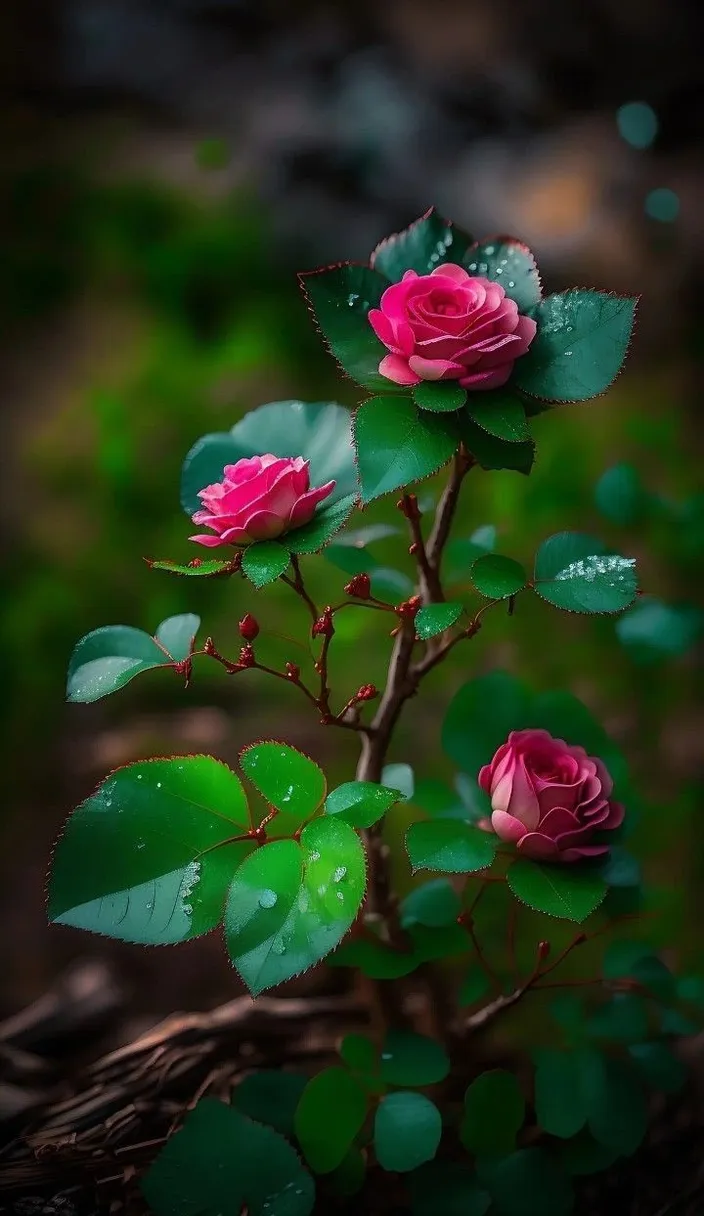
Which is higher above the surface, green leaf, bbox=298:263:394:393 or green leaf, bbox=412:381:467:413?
green leaf, bbox=298:263:394:393

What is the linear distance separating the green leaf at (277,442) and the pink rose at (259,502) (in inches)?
2.8

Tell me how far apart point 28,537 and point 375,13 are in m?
1.11

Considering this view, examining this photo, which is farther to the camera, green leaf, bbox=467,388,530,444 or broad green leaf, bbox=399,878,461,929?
broad green leaf, bbox=399,878,461,929

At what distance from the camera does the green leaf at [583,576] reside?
1.68ft

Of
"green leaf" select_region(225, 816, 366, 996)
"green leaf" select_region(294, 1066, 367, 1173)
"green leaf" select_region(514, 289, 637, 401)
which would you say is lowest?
"green leaf" select_region(294, 1066, 367, 1173)

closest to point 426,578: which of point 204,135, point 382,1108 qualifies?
point 382,1108

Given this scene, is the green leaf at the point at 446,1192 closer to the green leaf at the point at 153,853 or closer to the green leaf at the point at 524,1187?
the green leaf at the point at 524,1187

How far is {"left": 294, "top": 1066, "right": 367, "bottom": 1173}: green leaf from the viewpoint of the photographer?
0.63 metres

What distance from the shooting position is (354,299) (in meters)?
0.53

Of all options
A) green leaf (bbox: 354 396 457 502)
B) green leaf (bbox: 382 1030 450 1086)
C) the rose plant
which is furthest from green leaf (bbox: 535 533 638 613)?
green leaf (bbox: 382 1030 450 1086)

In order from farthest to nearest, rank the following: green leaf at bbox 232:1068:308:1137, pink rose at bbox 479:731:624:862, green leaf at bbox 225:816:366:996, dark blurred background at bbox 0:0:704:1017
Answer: dark blurred background at bbox 0:0:704:1017 < green leaf at bbox 232:1068:308:1137 < pink rose at bbox 479:731:624:862 < green leaf at bbox 225:816:366:996

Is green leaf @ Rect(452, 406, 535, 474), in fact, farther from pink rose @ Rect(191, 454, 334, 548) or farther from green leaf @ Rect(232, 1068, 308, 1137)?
green leaf @ Rect(232, 1068, 308, 1137)

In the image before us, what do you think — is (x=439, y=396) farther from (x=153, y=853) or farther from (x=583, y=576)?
(x=153, y=853)

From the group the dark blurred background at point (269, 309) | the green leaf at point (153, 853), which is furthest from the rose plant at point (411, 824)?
the dark blurred background at point (269, 309)
